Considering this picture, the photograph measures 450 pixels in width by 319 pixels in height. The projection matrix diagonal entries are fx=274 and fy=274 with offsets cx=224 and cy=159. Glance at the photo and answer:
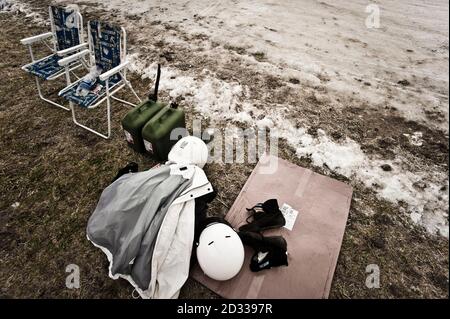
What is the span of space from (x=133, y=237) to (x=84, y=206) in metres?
1.08

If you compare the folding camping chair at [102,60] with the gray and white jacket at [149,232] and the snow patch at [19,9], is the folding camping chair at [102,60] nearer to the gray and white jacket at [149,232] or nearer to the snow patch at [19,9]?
the gray and white jacket at [149,232]

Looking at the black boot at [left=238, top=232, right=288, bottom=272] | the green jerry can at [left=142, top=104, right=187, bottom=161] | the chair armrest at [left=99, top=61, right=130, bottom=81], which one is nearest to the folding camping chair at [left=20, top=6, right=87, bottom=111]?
the chair armrest at [left=99, top=61, right=130, bottom=81]

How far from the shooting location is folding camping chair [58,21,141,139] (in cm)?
335

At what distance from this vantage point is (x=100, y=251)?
261 cm

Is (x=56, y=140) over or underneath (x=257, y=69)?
underneath

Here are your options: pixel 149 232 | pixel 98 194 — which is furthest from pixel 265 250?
pixel 98 194

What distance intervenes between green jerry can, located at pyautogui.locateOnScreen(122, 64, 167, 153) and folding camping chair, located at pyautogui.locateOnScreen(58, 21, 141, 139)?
40 centimetres

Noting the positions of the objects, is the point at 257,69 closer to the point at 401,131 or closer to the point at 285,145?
the point at 285,145

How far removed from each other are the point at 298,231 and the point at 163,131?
1.78 metres

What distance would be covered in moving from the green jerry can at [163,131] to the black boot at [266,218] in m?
1.25

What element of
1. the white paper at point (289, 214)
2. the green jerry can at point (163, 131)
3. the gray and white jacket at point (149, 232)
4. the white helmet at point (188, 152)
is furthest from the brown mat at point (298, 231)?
the green jerry can at point (163, 131)

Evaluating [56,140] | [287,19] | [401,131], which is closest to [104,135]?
[56,140]

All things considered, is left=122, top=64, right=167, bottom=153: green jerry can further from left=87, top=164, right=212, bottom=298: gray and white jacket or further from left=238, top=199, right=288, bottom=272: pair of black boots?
left=238, top=199, right=288, bottom=272: pair of black boots

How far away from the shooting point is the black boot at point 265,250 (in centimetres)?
244
